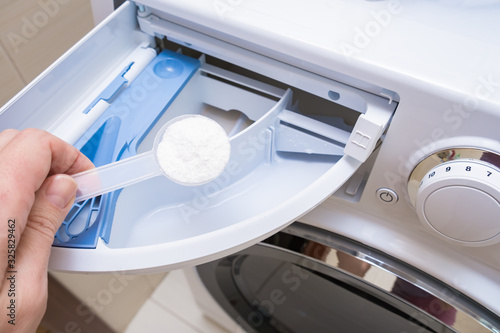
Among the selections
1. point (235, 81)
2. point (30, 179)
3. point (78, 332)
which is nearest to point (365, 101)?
point (235, 81)

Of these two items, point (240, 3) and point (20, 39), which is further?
point (20, 39)

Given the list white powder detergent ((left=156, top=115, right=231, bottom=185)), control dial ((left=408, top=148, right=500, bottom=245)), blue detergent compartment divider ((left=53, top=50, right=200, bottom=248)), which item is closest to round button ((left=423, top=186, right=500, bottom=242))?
control dial ((left=408, top=148, right=500, bottom=245))

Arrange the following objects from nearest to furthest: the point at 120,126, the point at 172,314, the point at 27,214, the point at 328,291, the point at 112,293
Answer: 1. the point at 27,214
2. the point at 120,126
3. the point at 328,291
4. the point at 112,293
5. the point at 172,314

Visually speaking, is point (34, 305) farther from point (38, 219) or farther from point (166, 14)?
point (166, 14)

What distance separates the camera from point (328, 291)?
643 mm

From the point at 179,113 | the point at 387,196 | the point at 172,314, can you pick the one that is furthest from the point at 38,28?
the point at 172,314

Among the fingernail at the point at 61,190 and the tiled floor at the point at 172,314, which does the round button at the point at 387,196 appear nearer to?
the fingernail at the point at 61,190

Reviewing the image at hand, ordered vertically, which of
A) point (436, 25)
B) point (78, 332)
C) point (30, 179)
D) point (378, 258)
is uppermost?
point (436, 25)

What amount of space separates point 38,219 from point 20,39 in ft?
1.53

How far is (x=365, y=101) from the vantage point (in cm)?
40

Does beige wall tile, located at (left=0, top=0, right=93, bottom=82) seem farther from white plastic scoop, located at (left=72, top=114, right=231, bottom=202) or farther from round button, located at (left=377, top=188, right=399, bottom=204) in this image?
round button, located at (left=377, top=188, right=399, bottom=204)

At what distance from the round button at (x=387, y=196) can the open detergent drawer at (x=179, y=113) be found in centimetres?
6

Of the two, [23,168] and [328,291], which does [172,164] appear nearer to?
[23,168]

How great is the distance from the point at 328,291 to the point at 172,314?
65 centimetres
